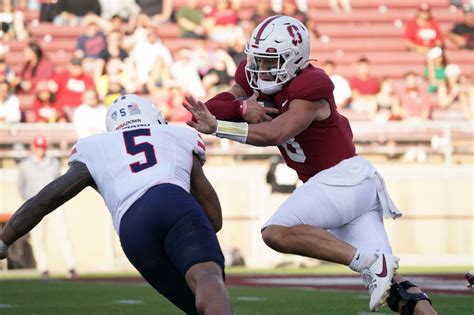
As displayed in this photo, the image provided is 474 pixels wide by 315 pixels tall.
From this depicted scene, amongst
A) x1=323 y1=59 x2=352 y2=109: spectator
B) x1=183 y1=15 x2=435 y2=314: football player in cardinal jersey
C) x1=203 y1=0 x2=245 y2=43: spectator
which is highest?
x1=183 y1=15 x2=435 y2=314: football player in cardinal jersey

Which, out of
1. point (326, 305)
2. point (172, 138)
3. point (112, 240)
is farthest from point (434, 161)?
point (172, 138)

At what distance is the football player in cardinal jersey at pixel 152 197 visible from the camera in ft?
14.5

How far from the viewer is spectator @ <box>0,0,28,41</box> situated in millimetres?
16375

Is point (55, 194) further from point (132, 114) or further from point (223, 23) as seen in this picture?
point (223, 23)

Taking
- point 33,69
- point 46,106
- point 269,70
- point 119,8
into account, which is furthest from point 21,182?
point 269,70

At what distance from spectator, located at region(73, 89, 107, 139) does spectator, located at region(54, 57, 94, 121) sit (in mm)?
929

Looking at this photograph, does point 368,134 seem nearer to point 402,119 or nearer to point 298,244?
point 402,119

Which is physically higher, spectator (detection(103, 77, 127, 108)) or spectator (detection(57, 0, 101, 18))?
spectator (detection(57, 0, 101, 18))

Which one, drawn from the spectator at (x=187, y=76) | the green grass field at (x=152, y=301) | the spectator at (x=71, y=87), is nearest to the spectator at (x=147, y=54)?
the spectator at (x=187, y=76)

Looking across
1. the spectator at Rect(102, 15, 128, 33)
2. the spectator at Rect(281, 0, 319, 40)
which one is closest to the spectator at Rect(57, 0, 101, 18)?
the spectator at Rect(102, 15, 128, 33)

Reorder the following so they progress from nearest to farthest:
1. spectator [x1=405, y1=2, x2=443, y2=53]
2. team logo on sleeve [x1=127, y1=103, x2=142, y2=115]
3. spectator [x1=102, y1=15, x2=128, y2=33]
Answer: team logo on sleeve [x1=127, y1=103, x2=142, y2=115], spectator [x1=102, y1=15, x2=128, y2=33], spectator [x1=405, y1=2, x2=443, y2=53]

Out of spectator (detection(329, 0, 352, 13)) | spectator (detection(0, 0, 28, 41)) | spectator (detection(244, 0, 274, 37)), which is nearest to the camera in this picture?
spectator (detection(244, 0, 274, 37))

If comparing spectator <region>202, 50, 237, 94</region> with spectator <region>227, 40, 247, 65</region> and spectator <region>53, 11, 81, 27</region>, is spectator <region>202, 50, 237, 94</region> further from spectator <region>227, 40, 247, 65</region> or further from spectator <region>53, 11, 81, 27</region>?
spectator <region>53, 11, 81, 27</region>

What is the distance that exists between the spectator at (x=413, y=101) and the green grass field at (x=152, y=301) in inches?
229
